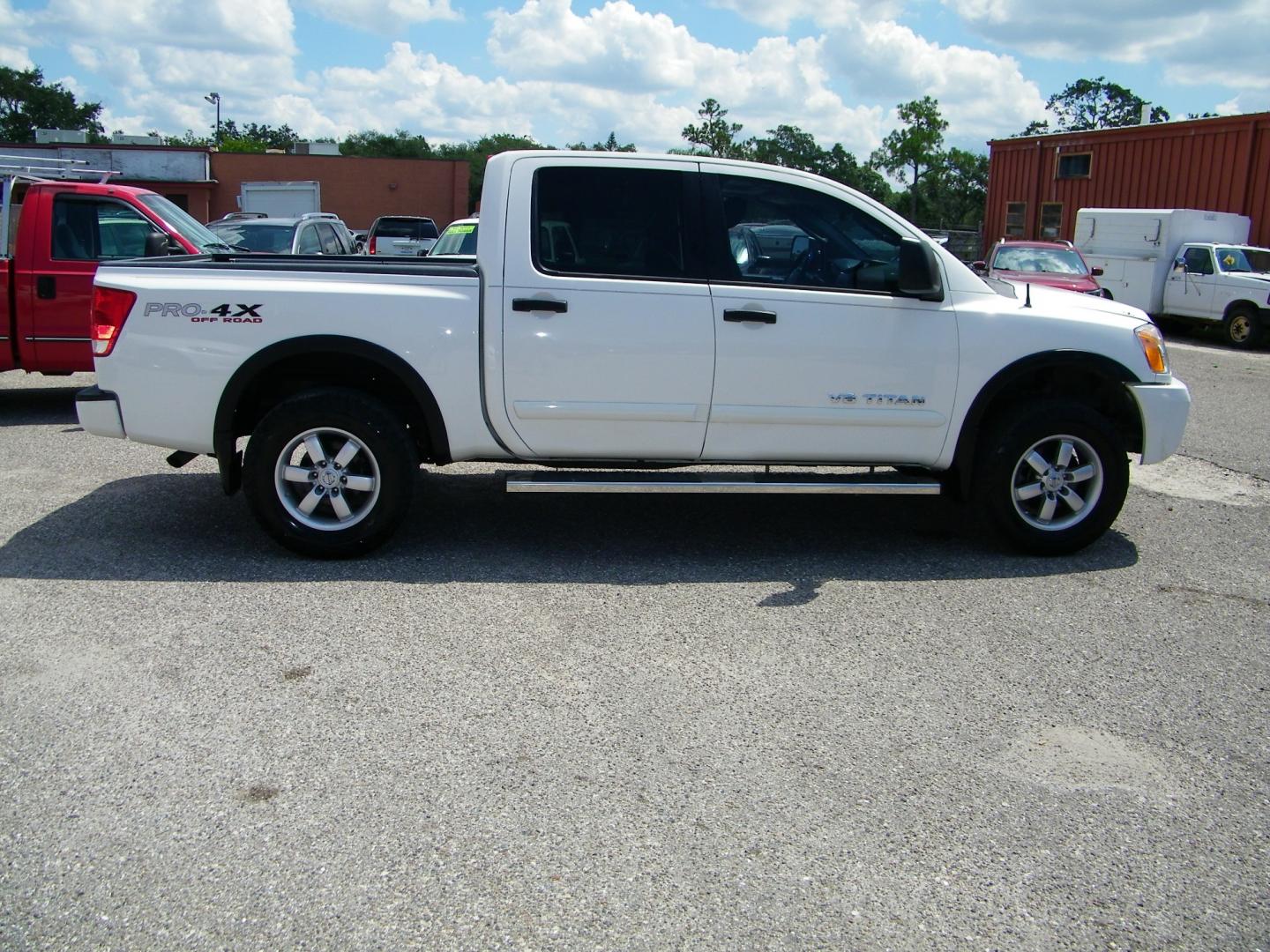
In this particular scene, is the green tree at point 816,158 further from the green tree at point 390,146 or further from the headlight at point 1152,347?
the headlight at point 1152,347

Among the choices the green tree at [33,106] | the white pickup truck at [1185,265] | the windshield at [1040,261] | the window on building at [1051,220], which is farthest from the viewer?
the green tree at [33,106]

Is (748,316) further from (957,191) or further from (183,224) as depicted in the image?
(957,191)

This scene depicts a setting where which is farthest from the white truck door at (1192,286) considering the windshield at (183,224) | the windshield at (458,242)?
the windshield at (183,224)

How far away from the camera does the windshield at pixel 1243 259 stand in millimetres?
20297

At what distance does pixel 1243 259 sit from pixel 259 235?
17382mm

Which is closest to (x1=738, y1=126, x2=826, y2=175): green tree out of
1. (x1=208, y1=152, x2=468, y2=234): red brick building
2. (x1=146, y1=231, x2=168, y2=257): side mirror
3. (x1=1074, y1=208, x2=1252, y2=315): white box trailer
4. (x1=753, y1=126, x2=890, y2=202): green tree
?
(x1=753, y1=126, x2=890, y2=202): green tree

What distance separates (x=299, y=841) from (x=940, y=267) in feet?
13.3

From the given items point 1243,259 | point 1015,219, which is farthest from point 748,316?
point 1015,219

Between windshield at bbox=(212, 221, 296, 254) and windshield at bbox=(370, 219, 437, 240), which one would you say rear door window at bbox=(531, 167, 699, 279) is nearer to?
windshield at bbox=(212, 221, 296, 254)

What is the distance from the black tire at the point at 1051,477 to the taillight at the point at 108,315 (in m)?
4.39

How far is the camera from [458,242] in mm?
14148

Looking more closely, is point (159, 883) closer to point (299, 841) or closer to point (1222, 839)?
point (299, 841)

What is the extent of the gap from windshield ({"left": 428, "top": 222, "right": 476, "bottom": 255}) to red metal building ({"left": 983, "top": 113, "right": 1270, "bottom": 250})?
18.0 meters

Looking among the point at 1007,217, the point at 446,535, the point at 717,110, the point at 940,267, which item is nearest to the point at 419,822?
the point at 446,535
